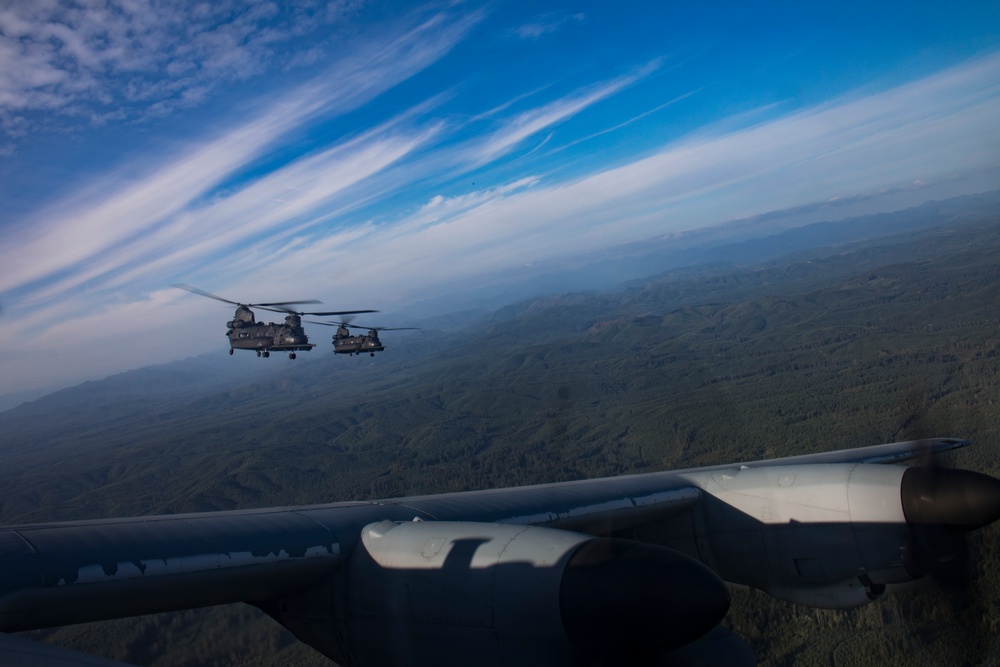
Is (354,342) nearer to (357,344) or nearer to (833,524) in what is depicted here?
(357,344)

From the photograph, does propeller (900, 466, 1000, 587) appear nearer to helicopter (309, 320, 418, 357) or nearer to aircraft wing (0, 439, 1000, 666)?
aircraft wing (0, 439, 1000, 666)

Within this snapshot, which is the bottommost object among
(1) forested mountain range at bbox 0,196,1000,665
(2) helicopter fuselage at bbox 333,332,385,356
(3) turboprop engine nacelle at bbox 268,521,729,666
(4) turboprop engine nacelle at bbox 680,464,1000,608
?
(1) forested mountain range at bbox 0,196,1000,665

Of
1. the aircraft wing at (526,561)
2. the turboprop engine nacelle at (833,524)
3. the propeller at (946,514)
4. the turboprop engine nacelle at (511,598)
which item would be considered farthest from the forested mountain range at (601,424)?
the turboprop engine nacelle at (511,598)

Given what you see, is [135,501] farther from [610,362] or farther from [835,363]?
[835,363]

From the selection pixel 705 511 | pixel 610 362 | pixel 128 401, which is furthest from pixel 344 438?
pixel 128 401

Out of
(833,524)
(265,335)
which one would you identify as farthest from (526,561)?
(265,335)

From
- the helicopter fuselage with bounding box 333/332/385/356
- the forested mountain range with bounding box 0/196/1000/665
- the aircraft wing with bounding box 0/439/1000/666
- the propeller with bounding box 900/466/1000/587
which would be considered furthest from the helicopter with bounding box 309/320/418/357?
the propeller with bounding box 900/466/1000/587

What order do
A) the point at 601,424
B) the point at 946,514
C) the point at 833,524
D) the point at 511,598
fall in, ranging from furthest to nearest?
the point at 601,424, the point at 833,524, the point at 946,514, the point at 511,598

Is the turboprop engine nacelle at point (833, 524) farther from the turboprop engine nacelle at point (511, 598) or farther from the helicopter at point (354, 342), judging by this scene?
the helicopter at point (354, 342)
